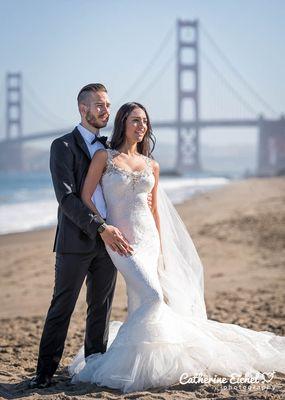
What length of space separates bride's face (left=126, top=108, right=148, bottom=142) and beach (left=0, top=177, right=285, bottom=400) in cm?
101

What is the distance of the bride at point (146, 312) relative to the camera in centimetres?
249

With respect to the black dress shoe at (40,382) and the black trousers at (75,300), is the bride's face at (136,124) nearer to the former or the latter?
the black trousers at (75,300)

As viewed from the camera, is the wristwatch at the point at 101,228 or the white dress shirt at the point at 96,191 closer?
the wristwatch at the point at 101,228


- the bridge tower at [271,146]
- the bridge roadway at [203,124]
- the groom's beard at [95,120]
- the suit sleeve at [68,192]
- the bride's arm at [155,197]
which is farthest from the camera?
the bridge tower at [271,146]

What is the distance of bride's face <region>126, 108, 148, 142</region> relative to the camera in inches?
103

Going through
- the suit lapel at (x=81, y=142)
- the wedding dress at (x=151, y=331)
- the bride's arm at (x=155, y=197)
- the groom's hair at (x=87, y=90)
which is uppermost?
the groom's hair at (x=87, y=90)

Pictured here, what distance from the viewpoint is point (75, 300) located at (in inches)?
103

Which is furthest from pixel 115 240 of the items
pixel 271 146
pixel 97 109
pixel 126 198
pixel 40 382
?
pixel 271 146

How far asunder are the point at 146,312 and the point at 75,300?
310 mm

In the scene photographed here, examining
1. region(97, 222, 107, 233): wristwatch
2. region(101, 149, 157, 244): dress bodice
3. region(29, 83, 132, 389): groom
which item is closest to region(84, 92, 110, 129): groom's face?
region(29, 83, 132, 389): groom

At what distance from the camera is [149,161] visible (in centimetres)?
273

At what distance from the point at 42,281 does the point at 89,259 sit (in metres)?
3.72

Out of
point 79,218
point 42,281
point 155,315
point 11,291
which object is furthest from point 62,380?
point 42,281

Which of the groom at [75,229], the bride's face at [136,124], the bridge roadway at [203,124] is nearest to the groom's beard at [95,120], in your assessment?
the groom at [75,229]
